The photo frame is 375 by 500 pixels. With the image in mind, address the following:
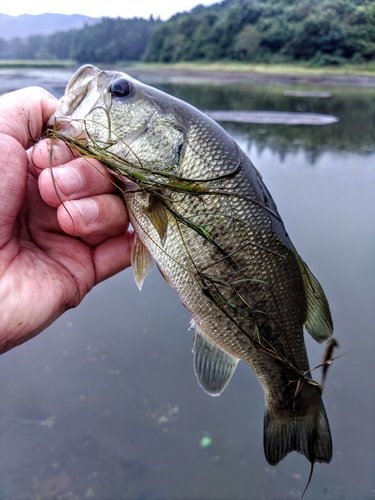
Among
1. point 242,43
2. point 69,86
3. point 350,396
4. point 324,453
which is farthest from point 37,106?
point 242,43

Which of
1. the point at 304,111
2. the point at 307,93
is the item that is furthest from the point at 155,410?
the point at 307,93

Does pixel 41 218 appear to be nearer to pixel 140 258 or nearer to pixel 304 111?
pixel 140 258

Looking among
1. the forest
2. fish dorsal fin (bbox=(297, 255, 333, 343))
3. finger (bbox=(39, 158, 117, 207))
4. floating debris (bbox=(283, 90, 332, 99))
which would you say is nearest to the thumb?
finger (bbox=(39, 158, 117, 207))

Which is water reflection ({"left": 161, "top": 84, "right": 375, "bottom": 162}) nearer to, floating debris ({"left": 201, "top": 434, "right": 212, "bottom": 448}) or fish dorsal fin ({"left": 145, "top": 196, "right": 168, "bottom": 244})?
floating debris ({"left": 201, "top": 434, "right": 212, "bottom": 448})

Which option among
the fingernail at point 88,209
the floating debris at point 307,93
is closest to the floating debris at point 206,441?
the fingernail at point 88,209

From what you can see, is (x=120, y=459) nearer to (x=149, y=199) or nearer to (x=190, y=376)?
(x=190, y=376)

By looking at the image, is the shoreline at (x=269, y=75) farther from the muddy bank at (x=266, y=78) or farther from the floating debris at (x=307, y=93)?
the floating debris at (x=307, y=93)
